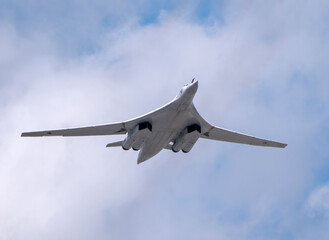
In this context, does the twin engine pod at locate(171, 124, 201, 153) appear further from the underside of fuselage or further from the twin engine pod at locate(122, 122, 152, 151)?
the twin engine pod at locate(122, 122, 152, 151)

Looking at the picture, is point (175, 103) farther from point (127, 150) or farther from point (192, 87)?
point (127, 150)

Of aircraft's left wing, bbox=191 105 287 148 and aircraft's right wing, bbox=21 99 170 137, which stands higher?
aircraft's right wing, bbox=21 99 170 137

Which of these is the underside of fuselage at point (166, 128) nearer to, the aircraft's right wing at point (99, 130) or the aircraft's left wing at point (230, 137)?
the aircraft's right wing at point (99, 130)

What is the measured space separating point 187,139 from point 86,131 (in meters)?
8.93

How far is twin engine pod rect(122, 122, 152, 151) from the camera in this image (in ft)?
175

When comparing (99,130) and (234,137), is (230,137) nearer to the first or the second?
(234,137)

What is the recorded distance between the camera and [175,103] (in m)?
51.4

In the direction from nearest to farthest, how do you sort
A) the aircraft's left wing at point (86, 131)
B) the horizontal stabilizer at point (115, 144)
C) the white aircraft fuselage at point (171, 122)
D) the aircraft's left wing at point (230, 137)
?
the white aircraft fuselage at point (171, 122) < the aircraft's left wing at point (86, 131) < the aircraft's left wing at point (230, 137) < the horizontal stabilizer at point (115, 144)

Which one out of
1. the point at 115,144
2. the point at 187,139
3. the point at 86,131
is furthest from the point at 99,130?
the point at 187,139

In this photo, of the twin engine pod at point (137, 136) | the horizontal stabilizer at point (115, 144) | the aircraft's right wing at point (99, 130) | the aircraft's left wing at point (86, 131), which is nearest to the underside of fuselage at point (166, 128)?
the twin engine pod at point (137, 136)

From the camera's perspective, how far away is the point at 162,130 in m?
54.1

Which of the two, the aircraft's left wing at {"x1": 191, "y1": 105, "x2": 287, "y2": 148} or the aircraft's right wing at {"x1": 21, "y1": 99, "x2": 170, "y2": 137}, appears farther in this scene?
the aircraft's left wing at {"x1": 191, "y1": 105, "x2": 287, "y2": 148}

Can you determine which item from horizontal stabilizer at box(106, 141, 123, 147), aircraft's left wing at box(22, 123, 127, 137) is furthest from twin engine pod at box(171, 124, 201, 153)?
horizontal stabilizer at box(106, 141, 123, 147)

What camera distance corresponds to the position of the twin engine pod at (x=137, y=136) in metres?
53.3
